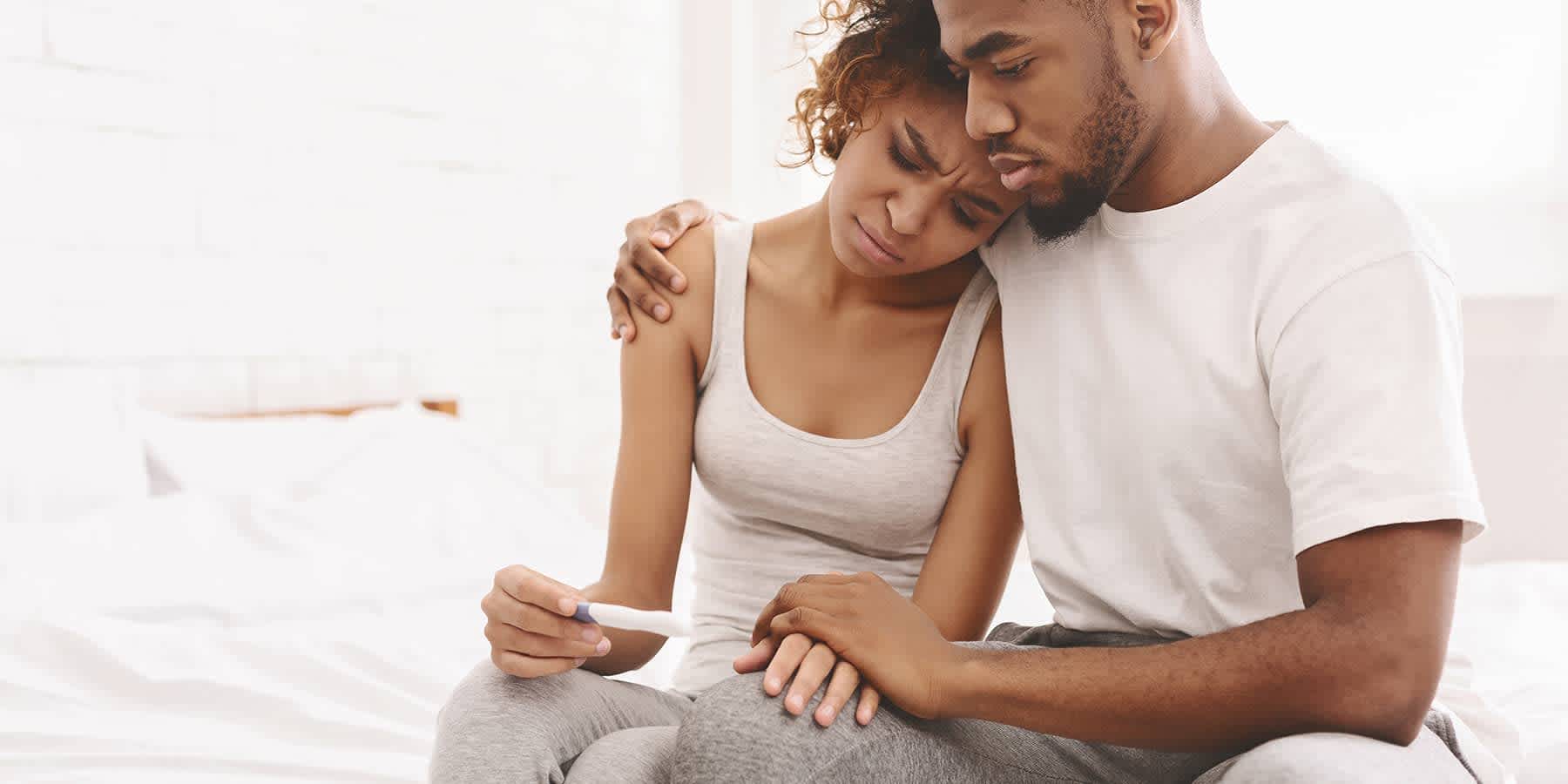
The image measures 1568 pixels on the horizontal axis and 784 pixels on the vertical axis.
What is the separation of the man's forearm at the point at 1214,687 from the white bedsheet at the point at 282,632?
0.49 m

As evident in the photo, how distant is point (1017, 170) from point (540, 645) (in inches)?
21.8

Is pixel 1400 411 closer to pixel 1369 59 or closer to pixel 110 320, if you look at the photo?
pixel 1369 59

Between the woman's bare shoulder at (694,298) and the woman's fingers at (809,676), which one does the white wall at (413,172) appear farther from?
the woman's fingers at (809,676)

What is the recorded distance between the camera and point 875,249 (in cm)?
122

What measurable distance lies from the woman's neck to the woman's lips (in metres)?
0.07

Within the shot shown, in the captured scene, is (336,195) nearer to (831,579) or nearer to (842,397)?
(842,397)

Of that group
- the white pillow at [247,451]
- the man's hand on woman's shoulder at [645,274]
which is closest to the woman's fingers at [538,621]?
the man's hand on woman's shoulder at [645,274]

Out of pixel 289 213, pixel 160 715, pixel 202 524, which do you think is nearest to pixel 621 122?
pixel 289 213

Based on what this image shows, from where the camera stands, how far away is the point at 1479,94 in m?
2.64

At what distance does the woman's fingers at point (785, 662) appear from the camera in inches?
33.6

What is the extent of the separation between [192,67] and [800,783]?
2251mm

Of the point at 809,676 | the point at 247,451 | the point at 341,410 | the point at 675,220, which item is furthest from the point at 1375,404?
the point at 341,410

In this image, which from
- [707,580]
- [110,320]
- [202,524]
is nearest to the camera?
[707,580]

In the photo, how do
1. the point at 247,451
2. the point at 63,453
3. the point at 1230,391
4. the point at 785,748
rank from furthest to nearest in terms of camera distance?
1. the point at 247,451
2. the point at 63,453
3. the point at 1230,391
4. the point at 785,748
